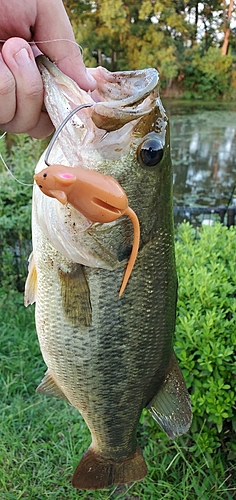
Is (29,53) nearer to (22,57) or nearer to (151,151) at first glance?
Result: (22,57)

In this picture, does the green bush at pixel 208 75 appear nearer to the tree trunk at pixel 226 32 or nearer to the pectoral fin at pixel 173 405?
the tree trunk at pixel 226 32

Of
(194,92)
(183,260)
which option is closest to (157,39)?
(194,92)

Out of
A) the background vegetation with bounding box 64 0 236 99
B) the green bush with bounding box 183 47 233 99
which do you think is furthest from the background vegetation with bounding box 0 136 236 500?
the green bush with bounding box 183 47 233 99

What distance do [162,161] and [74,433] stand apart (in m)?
2.25

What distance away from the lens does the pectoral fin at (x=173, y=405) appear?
5.24 ft

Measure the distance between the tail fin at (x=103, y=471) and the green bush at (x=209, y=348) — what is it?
0.68 meters

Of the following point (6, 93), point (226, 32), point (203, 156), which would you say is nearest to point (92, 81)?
point (6, 93)

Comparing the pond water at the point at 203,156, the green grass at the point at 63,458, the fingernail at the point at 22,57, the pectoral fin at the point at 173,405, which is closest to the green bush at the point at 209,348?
the green grass at the point at 63,458

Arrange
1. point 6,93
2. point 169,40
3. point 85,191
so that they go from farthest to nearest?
point 169,40 → point 6,93 → point 85,191

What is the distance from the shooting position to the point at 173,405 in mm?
1604

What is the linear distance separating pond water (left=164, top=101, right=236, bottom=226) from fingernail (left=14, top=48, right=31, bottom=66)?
4493 millimetres

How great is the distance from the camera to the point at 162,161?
1.27 metres

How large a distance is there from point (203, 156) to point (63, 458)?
484 inches

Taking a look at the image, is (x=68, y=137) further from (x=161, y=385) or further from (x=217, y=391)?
(x=217, y=391)
